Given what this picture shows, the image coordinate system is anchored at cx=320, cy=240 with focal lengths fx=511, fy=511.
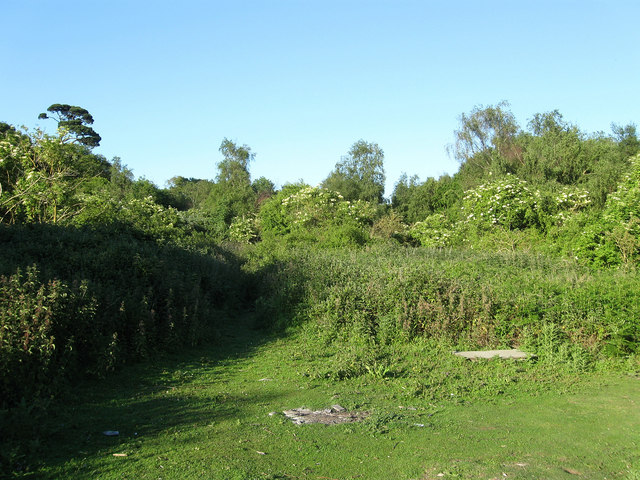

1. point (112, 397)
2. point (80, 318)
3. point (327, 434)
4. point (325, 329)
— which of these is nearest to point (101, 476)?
point (327, 434)

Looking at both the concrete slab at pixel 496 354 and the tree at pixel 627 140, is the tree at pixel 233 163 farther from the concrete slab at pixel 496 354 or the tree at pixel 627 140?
the concrete slab at pixel 496 354

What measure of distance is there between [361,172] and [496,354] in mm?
36946

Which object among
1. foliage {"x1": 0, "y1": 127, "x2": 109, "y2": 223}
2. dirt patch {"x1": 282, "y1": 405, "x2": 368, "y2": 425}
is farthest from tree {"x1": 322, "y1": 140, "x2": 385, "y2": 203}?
dirt patch {"x1": 282, "y1": 405, "x2": 368, "y2": 425}

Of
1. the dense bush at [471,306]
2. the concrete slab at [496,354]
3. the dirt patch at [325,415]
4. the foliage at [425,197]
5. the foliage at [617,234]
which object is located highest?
the foliage at [425,197]

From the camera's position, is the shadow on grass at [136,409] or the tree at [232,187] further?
the tree at [232,187]

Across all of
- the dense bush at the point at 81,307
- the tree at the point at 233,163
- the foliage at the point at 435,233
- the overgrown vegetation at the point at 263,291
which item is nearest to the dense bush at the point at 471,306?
the overgrown vegetation at the point at 263,291

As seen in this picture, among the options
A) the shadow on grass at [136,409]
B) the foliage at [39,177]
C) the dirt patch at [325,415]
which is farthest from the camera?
Result: the foliage at [39,177]

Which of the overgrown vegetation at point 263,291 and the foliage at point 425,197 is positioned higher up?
the foliage at point 425,197

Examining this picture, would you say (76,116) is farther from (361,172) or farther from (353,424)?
(353,424)

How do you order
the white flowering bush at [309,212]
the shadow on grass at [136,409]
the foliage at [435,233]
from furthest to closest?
the foliage at [435,233], the white flowering bush at [309,212], the shadow on grass at [136,409]

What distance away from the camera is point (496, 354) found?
8.82 metres

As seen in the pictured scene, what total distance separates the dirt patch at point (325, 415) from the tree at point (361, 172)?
37.6 m

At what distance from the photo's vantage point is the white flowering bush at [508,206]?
2491 cm

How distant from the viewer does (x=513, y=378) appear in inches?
306
